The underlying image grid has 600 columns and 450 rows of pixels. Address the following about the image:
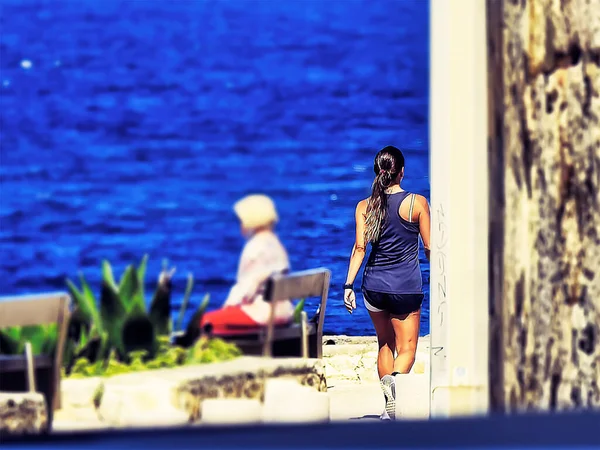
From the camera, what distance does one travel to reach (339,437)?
559 centimetres

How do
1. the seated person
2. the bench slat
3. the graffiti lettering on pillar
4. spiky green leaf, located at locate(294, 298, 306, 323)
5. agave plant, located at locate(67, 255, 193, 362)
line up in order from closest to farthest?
the bench slat, agave plant, located at locate(67, 255, 193, 362), the seated person, spiky green leaf, located at locate(294, 298, 306, 323), the graffiti lettering on pillar

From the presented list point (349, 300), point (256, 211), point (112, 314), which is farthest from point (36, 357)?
point (349, 300)

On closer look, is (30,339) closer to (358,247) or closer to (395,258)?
(358,247)

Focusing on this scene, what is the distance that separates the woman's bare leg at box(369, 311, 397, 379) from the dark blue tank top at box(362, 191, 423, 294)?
147mm

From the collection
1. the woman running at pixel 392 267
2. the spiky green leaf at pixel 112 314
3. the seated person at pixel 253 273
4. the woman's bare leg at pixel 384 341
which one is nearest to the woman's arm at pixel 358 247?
the woman running at pixel 392 267

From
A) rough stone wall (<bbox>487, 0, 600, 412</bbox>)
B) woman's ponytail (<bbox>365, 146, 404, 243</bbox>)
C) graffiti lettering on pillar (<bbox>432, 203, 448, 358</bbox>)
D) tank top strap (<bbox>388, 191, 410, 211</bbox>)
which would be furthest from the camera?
tank top strap (<bbox>388, 191, 410, 211</bbox>)

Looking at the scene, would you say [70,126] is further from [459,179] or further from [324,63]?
[459,179]

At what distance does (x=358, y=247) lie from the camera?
255 inches

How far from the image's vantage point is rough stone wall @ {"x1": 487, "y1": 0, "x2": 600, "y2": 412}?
15.9 ft

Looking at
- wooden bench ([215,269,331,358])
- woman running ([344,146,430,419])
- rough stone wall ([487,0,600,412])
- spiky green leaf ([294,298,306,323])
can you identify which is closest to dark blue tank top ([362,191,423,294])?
woman running ([344,146,430,419])

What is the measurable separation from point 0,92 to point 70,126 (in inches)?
14.4

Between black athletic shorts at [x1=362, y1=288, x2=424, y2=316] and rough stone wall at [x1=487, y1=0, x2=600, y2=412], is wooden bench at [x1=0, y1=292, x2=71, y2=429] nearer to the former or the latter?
black athletic shorts at [x1=362, y1=288, x2=424, y2=316]

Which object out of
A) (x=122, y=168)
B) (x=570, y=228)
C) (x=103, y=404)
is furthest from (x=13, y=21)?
(x=570, y=228)

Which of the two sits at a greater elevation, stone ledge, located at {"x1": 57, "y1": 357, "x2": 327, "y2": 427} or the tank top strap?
the tank top strap
